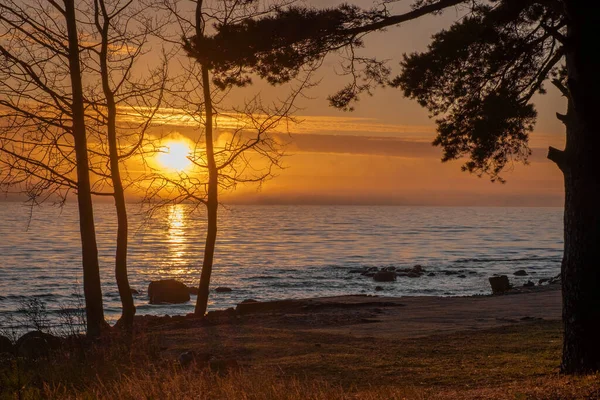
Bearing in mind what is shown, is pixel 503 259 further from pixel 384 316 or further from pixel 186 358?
pixel 186 358

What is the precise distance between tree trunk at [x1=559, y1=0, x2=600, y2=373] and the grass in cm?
66

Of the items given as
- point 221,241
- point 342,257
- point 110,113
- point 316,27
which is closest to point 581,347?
point 316,27

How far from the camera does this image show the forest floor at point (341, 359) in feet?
30.3

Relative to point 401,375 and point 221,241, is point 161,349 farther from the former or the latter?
point 221,241

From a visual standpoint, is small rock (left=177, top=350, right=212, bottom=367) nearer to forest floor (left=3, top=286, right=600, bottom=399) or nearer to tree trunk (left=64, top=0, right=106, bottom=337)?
forest floor (left=3, top=286, right=600, bottom=399)

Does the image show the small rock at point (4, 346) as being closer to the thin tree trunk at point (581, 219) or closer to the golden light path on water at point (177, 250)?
the thin tree trunk at point (581, 219)

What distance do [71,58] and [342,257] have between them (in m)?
47.2

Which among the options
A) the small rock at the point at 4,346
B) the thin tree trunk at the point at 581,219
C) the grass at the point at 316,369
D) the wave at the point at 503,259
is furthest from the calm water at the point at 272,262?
the thin tree trunk at the point at 581,219

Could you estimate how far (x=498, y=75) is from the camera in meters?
13.8

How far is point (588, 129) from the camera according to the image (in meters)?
10.3

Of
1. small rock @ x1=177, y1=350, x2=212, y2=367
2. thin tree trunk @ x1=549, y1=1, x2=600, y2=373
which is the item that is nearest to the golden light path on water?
small rock @ x1=177, y1=350, x2=212, y2=367

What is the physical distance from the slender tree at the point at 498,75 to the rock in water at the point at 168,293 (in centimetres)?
2208

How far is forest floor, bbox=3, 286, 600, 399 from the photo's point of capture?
923cm

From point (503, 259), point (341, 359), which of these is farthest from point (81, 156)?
→ point (503, 259)
